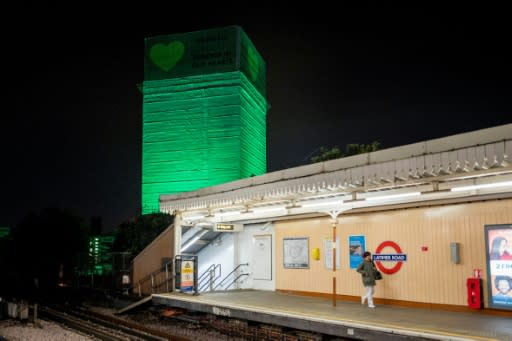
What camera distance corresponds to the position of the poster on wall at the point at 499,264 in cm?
994

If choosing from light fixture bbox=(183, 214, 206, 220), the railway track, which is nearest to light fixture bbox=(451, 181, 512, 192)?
the railway track

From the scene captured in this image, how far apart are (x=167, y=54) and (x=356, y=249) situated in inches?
1873

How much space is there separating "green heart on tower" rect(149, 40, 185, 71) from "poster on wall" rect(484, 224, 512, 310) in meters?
49.4

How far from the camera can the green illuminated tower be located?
53062mm

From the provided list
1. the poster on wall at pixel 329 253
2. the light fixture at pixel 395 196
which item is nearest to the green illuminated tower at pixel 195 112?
the poster on wall at pixel 329 253

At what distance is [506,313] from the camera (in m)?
9.91

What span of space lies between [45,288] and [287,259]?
68.9ft

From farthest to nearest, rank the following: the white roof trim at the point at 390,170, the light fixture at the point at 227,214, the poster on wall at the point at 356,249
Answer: the light fixture at the point at 227,214 < the poster on wall at the point at 356,249 < the white roof trim at the point at 390,170

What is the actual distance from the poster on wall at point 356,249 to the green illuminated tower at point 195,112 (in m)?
39.4

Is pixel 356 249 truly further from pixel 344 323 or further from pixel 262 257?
pixel 344 323

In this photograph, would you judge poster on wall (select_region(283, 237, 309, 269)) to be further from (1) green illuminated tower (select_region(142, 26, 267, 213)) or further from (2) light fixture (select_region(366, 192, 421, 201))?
(1) green illuminated tower (select_region(142, 26, 267, 213))

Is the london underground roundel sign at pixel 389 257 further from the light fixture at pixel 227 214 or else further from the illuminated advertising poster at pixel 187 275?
the illuminated advertising poster at pixel 187 275

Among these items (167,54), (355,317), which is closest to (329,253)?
(355,317)

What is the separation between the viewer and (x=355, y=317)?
31.0 ft
